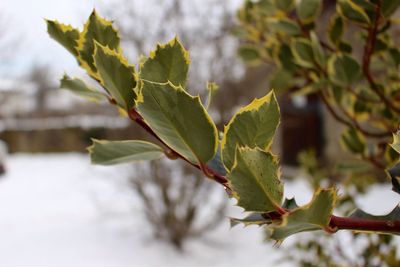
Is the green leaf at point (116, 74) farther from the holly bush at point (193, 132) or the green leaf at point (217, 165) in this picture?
the green leaf at point (217, 165)

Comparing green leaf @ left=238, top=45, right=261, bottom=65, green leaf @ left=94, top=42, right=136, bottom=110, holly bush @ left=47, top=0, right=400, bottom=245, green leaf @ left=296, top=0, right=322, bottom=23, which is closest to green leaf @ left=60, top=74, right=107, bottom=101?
holly bush @ left=47, top=0, right=400, bottom=245

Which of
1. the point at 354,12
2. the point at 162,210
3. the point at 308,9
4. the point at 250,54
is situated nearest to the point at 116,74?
the point at 354,12

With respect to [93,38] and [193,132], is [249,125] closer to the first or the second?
[193,132]

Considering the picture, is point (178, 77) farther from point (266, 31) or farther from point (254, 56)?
point (266, 31)

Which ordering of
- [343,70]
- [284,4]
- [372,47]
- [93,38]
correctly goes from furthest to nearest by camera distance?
[284,4]
[343,70]
[372,47]
[93,38]

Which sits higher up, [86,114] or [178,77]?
[86,114]

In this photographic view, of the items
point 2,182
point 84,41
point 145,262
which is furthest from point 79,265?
point 2,182

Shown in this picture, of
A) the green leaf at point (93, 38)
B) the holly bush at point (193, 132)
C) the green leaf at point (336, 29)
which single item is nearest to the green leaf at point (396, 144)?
the holly bush at point (193, 132)
